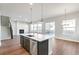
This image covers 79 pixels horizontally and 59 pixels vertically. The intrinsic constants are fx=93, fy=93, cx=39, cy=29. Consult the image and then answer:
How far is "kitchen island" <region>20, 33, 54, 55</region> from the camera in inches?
81.4

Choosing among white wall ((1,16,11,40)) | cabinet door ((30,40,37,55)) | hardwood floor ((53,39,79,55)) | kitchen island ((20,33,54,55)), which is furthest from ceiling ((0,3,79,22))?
hardwood floor ((53,39,79,55))

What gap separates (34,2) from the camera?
2037 millimetres

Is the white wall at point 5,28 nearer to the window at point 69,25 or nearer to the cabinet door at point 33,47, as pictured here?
the cabinet door at point 33,47

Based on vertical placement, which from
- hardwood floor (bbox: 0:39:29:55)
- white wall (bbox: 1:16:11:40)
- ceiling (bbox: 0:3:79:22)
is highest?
ceiling (bbox: 0:3:79:22)

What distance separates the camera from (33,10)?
209 cm

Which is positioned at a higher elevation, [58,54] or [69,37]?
[69,37]

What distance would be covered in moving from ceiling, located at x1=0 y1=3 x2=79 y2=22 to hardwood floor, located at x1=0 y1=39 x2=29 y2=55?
54cm

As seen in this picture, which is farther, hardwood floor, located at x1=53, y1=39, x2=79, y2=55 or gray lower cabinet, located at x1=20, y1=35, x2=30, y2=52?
gray lower cabinet, located at x1=20, y1=35, x2=30, y2=52

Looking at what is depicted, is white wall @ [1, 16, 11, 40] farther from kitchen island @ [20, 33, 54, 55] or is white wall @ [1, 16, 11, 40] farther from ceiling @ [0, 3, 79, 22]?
kitchen island @ [20, 33, 54, 55]

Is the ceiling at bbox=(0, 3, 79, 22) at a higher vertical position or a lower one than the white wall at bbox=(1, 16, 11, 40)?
higher

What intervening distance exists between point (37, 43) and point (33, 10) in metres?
0.74

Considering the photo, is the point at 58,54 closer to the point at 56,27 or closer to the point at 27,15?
the point at 56,27
